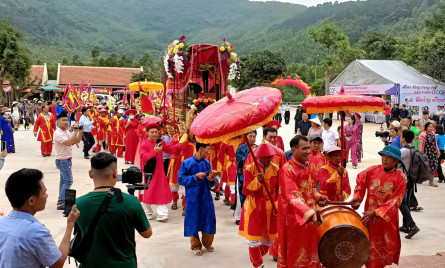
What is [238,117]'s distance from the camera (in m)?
3.79

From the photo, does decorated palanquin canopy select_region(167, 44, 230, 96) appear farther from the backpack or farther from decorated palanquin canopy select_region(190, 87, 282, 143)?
decorated palanquin canopy select_region(190, 87, 282, 143)

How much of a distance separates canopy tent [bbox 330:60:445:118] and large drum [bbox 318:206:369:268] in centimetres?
2319

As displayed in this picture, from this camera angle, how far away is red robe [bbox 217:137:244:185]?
7.77m

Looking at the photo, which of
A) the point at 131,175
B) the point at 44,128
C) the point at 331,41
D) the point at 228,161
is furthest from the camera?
the point at 331,41

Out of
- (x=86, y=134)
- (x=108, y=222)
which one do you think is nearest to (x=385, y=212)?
(x=108, y=222)

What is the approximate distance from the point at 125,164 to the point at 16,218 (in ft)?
35.2

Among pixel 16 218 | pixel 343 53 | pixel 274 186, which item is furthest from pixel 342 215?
pixel 343 53

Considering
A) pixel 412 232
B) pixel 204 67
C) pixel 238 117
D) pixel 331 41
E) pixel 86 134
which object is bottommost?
pixel 412 232

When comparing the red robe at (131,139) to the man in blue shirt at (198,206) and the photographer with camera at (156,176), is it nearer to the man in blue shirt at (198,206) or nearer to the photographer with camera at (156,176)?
the photographer with camera at (156,176)

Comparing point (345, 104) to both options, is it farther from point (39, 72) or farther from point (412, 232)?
point (39, 72)

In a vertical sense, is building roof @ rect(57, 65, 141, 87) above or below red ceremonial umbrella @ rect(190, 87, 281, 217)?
above

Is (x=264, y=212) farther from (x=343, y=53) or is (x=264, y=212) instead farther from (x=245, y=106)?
(x=343, y=53)

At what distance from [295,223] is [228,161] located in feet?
13.9

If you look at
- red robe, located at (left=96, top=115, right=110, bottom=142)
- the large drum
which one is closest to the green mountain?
red robe, located at (left=96, top=115, right=110, bottom=142)
